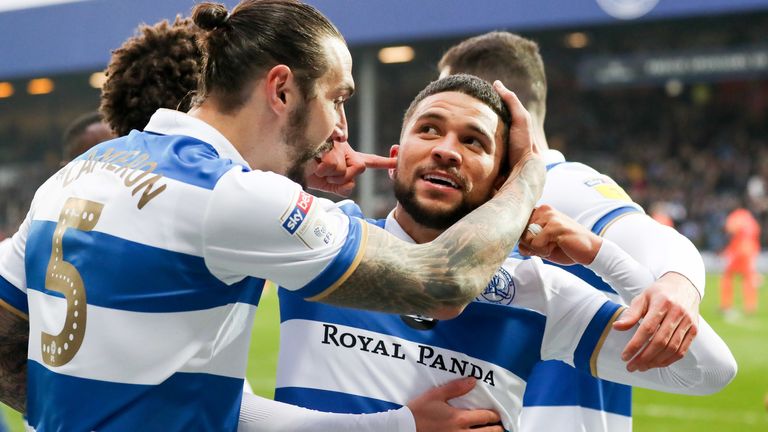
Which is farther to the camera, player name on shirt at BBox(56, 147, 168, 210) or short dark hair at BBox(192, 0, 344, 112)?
short dark hair at BBox(192, 0, 344, 112)

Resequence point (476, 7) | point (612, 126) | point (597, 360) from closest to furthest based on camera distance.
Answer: point (597, 360)
point (476, 7)
point (612, 126)

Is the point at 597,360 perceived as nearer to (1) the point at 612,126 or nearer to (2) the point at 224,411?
(2) the point at 224,411

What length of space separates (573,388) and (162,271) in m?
1.51

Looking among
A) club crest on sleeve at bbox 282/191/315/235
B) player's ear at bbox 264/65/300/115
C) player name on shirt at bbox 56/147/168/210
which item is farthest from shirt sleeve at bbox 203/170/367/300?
player's ear at bbox 264/65/300/115

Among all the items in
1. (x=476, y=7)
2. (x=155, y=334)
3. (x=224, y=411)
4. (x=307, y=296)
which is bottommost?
(x=224, y=411)

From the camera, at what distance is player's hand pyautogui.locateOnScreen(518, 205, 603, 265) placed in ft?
7.55

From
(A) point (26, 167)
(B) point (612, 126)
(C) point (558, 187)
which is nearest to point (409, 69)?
(B) point (612, 126)

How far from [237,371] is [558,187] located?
1.20 m

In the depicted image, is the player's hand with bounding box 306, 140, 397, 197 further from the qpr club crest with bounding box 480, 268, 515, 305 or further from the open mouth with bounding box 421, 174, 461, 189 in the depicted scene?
the qpr club crest with bounding box 480, 268, 515, 305

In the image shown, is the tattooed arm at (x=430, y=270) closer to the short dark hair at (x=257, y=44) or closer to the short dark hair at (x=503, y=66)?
the short dark hair at (x=257, y=44)

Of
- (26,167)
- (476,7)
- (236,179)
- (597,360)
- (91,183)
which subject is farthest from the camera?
(26,167)

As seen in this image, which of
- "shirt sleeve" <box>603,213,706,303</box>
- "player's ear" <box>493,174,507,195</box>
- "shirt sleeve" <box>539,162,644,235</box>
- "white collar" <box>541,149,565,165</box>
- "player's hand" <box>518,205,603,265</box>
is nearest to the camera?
"player's hand" <box>518,205,603,265</box>

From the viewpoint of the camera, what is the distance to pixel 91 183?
2029mm

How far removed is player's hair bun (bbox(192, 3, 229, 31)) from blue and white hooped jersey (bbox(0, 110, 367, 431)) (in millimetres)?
314
